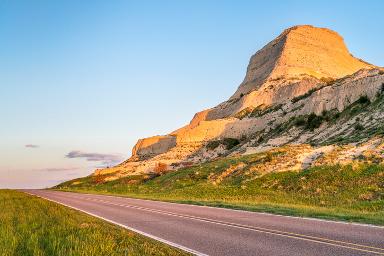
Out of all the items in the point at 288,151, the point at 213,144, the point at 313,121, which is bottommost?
the point at 288,151

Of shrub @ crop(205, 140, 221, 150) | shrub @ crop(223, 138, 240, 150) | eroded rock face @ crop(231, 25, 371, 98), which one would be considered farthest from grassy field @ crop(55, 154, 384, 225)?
eroded rock face @ crop(231, 25, 371, 98)

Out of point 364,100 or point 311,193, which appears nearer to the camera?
point 311,193

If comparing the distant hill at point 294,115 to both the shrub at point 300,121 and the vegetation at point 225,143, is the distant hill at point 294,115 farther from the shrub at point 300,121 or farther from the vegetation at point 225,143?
the vegetation at point 225,143

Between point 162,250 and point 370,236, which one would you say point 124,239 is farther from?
point 370,236

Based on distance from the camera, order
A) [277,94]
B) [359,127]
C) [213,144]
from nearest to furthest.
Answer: [359,127], [213,144], [277,94]

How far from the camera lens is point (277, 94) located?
395 feet

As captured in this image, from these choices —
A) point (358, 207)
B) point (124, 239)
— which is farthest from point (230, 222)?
point (358, 207)

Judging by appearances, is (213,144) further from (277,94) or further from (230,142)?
(277,94)

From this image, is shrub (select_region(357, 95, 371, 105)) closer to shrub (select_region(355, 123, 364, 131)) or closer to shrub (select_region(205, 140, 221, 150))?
shrub (select_region(355, 123, 364, 131))

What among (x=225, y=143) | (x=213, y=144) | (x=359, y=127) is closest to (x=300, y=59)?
(x=225, y=143)

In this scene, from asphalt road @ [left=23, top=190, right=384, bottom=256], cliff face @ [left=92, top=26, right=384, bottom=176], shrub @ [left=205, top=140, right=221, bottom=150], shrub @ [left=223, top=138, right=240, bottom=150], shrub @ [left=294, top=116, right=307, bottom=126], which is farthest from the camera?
shrub @ [left=205, top=140, right=221, bottom=150]

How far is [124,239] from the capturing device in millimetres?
11312

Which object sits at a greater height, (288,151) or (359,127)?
(359,127)

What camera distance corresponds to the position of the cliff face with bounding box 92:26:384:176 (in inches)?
2891
